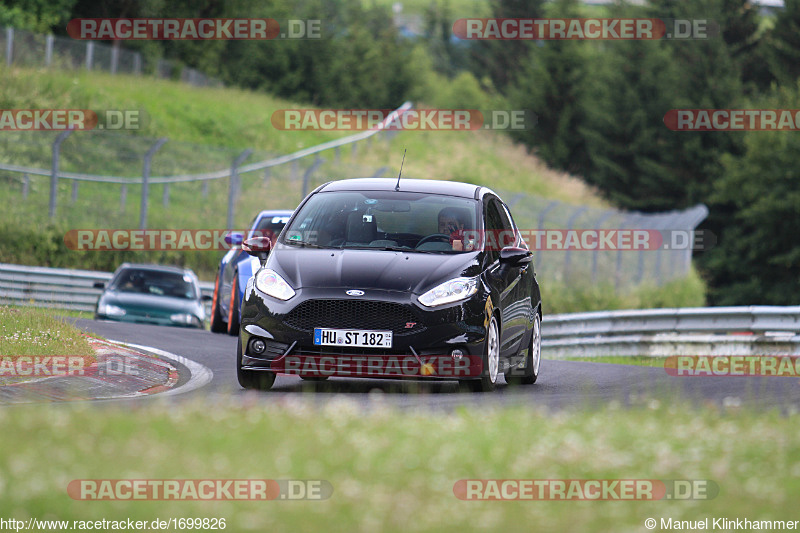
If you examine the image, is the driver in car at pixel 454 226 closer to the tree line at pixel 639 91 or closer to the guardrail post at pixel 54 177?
the guardrail post at pixel 54 177

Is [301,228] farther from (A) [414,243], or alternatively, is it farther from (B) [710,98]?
(B) [710,98]

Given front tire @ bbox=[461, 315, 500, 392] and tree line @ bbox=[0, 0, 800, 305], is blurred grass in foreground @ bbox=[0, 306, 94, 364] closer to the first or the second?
front tire @ bbox=[461, 315, 500, 392]

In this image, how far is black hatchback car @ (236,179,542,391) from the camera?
10.2m

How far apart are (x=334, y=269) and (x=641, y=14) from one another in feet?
251

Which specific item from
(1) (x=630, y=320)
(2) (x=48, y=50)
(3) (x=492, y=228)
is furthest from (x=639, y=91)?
(3) (x=492, y=228)

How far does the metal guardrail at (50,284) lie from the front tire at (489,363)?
16311 mm

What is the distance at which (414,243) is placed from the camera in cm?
1117

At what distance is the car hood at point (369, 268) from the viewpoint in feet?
34.0

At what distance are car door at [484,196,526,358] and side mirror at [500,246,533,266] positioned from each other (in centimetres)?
7

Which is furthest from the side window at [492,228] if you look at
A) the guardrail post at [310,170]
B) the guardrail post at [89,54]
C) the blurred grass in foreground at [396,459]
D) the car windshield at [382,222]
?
the guardrail post at [89,54]

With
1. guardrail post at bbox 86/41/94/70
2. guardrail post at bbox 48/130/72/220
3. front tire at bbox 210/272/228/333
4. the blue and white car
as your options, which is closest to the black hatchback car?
the blue and white car

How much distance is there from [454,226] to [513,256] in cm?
54

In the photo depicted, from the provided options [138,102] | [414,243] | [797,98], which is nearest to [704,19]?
[797,98]

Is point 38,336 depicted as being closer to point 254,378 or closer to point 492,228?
point 254,378
